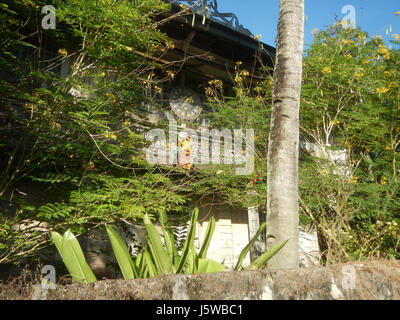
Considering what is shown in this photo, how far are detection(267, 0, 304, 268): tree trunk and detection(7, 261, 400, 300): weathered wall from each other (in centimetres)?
88

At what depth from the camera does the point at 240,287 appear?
216 centimetres

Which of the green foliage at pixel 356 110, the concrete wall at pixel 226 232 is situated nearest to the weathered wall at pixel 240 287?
the green foliage at pixel 356 110

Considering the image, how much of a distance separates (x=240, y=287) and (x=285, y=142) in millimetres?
1923

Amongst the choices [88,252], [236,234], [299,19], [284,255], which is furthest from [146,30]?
[236,234]

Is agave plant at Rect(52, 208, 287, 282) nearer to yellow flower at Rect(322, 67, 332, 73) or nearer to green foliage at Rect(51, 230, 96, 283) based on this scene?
green foliage at Rect(51, 230, 96, 283)

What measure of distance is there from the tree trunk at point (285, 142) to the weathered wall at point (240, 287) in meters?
0.88

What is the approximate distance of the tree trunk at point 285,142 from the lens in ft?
11.4

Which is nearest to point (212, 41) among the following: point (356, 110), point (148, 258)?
point (356, 110)

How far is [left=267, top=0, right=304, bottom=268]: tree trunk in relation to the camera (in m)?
3.47

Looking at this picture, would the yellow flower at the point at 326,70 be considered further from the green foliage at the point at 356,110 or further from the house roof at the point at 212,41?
the house roof at the point at 212,41

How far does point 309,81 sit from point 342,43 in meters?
1.34

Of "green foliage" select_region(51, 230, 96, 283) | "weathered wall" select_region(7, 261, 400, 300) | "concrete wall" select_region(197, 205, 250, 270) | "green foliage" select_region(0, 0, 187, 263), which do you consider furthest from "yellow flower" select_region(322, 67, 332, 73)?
"green foliage" select_region(51, 230, 96, 283)
